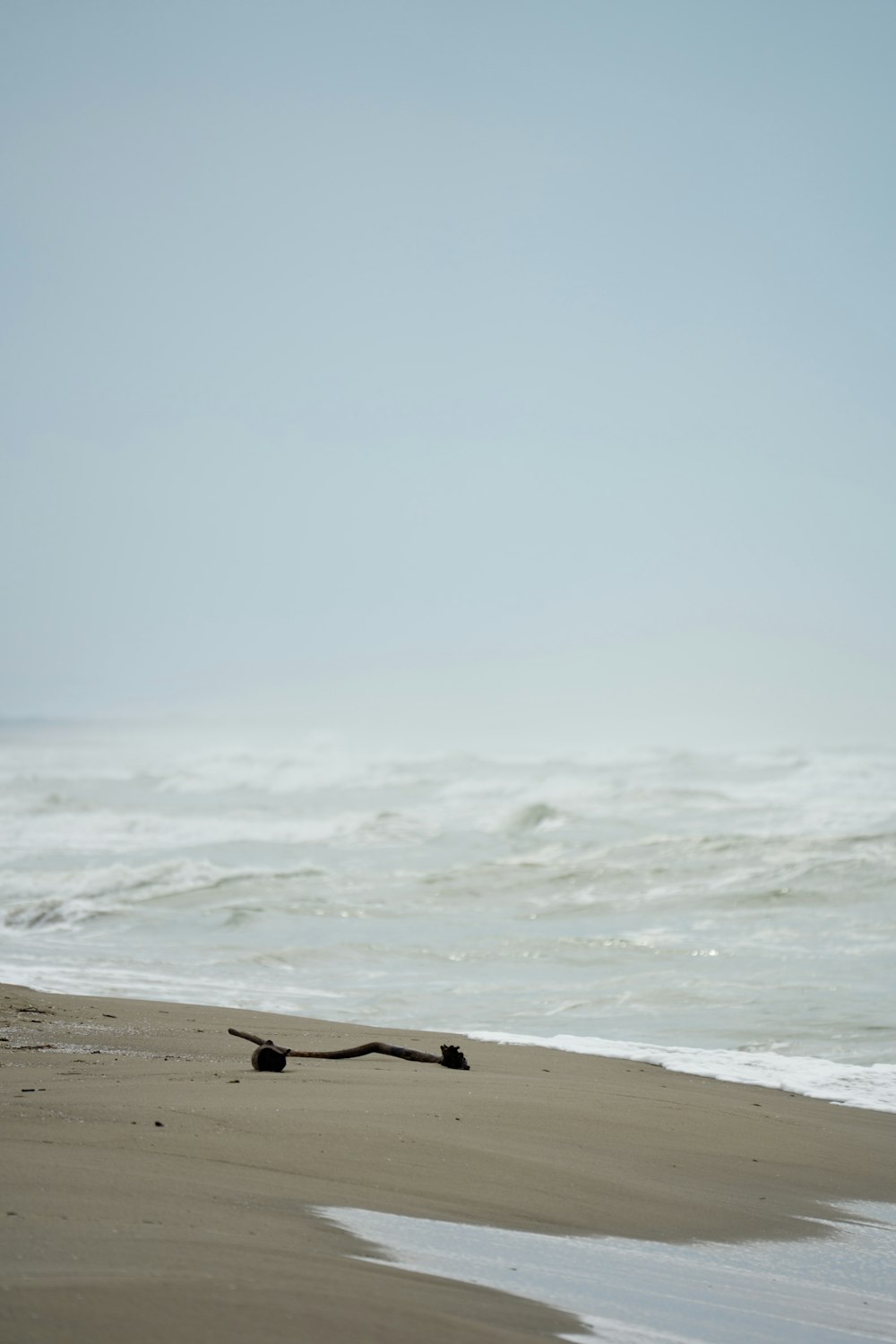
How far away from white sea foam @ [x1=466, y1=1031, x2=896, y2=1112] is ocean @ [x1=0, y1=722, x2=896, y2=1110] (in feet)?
0.07

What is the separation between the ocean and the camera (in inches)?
319

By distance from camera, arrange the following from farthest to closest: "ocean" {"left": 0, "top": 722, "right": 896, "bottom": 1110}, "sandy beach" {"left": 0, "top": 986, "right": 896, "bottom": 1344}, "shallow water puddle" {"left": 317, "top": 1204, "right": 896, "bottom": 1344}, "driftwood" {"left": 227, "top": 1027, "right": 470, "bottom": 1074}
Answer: "ocean" {"left": 0, "top": 722, "right": 896, "bottom": 1110} → "driftwood" {"left": 227, "top": 1027, "right": 470, "bottom": 1074} → "shallow water puddle" {"left": 317, "top": 1204, "right": 896, "bottom": 1344} → "sandy beach" {"left": 0, "top": 986, "right": 896, "bottom": 1344}

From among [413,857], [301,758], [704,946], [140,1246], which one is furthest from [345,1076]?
[301,758]

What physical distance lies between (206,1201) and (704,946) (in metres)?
8.85

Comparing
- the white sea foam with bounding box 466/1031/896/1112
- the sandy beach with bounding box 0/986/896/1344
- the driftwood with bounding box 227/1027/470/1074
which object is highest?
the white sea foam with bounding box 466/1031/896/1112

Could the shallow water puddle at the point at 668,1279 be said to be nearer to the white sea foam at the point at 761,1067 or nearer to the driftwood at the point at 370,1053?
the driftwood at the point at 370,1053

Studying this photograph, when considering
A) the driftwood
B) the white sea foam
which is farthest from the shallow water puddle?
the white sea foam

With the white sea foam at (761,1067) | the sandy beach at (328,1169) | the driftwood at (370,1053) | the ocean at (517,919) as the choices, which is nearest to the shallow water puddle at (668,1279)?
the sandy beach at (328,1169)

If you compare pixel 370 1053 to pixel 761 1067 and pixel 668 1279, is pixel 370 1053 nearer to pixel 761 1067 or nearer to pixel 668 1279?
pixel 761 1067

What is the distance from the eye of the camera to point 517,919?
13266 mm

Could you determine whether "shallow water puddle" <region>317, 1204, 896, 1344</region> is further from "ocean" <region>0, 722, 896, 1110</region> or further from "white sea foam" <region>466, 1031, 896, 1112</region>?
"ocean" <region>0, 722, 896, 1110</region>

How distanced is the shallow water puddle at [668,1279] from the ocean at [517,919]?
117 inches

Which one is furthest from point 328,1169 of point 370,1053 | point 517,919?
point 517,919

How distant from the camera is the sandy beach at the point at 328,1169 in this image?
7.66 ft
